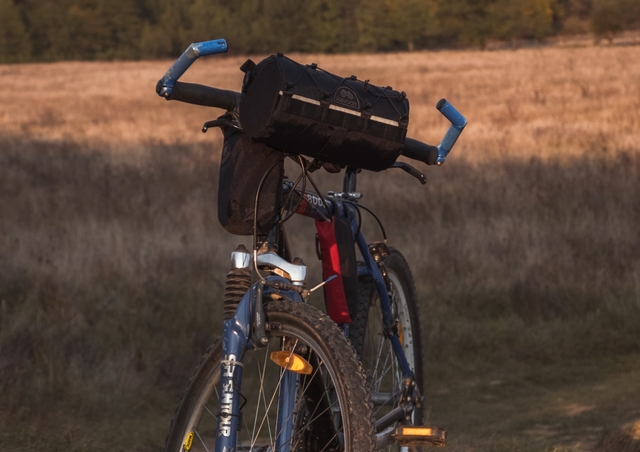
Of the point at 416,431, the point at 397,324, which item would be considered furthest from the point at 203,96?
the point at 397,324

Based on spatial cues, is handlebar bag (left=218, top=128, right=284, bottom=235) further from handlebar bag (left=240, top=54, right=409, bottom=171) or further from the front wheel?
the front wheel

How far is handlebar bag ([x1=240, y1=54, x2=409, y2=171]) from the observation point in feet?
9.27

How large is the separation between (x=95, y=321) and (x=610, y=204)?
20.2 ft

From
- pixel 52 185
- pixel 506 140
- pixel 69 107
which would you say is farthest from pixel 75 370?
pixel 69 107

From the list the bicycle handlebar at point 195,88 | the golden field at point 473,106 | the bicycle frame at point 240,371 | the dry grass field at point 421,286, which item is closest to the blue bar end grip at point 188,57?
the bicycle handlebar at point 195,88

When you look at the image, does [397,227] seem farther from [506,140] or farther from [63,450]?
[506,140]

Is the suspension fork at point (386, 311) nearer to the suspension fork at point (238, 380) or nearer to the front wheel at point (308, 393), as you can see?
the front wheel at point (308, 393)

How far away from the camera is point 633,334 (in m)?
7.73

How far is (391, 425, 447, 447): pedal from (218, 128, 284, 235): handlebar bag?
833mm

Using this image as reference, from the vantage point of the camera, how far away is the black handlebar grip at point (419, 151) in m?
3.48

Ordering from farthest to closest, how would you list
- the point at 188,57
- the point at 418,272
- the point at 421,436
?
the point at 418,272 < the point at 421,436 < the point at 188,57

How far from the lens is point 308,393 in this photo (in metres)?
3.06

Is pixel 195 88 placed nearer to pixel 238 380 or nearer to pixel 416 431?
pixel 238 380

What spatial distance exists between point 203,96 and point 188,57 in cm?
19
